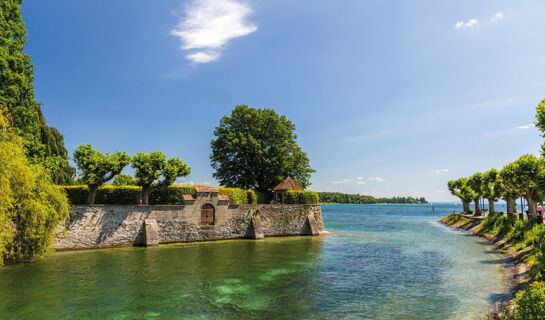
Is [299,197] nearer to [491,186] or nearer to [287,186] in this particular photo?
[287,186]

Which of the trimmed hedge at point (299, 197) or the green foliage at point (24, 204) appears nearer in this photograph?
the green foliage at point (24, 204)

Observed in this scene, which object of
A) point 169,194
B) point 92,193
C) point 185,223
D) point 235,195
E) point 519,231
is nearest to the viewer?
point 519,231

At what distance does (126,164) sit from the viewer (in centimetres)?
2552

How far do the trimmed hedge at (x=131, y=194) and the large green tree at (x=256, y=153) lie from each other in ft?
29.0

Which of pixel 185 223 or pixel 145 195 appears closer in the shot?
pixel 145 195

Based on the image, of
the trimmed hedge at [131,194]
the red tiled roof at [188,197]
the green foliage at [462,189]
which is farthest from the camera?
the green foliage at [462,189]

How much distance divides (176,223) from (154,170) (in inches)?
205

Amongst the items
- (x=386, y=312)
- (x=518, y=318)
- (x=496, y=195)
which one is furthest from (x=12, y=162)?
(x=496, y=195)

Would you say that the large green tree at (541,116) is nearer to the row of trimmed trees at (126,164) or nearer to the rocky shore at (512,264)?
the rocky shore at (512,264)

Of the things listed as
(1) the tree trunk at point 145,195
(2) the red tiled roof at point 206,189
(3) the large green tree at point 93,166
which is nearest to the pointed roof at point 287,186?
(2) the red tiled roof at point 206,189

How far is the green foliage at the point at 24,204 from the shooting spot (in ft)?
47.0

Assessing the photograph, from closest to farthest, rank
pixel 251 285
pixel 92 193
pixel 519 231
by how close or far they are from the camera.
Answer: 1. pixel 251 285
2. pixel 519 231
3. pixel 92 193

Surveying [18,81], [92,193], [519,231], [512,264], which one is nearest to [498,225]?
[519,231]

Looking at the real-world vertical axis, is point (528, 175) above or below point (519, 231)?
above
